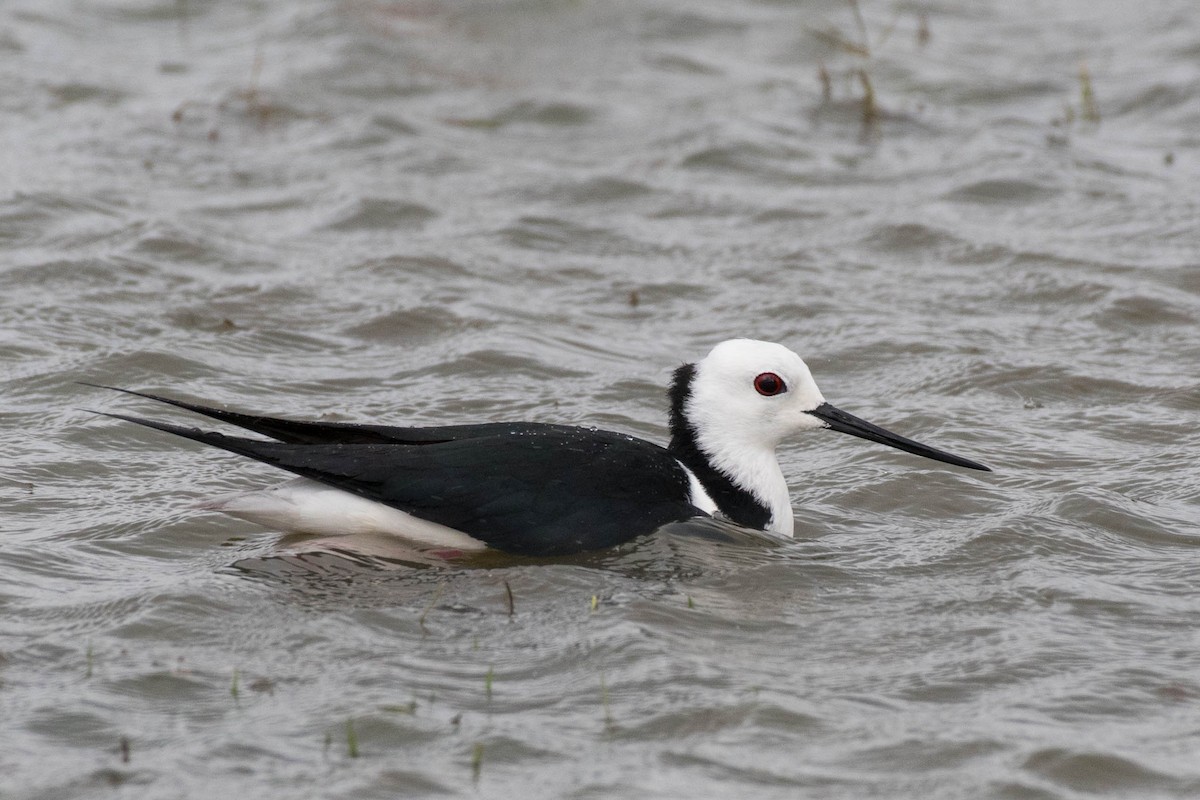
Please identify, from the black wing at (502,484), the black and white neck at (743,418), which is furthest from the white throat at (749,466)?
the black wing at (502,484)

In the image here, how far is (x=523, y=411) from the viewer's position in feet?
A: 25.3

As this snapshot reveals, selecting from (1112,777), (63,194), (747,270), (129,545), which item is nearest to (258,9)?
(63,194)

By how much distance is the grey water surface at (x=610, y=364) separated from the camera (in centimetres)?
467

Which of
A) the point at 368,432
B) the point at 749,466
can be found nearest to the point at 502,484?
the point at 368,432

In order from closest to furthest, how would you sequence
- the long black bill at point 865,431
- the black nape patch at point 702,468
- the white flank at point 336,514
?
the white flank at point 336,514, the black nape patch at point 702,468, the long black bill at point 865,431

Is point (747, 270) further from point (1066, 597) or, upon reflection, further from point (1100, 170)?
point (1066, 597)

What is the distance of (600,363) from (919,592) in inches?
117

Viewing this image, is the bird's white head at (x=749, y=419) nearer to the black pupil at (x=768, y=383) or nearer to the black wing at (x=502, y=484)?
the black pupil at (x=768, y=383)

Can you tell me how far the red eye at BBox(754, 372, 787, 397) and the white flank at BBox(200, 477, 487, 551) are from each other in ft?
4.02

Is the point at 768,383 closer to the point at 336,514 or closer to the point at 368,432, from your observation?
the point at 368,432

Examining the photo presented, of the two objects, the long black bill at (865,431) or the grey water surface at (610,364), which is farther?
the long black bill at (865,431)

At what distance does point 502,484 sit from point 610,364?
8.47 feet

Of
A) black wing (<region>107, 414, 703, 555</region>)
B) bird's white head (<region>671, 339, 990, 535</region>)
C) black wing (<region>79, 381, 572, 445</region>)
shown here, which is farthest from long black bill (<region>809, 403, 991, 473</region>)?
black wing (<region>79, 381, 572, 445</region>)

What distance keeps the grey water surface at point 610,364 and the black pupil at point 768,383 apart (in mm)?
603
